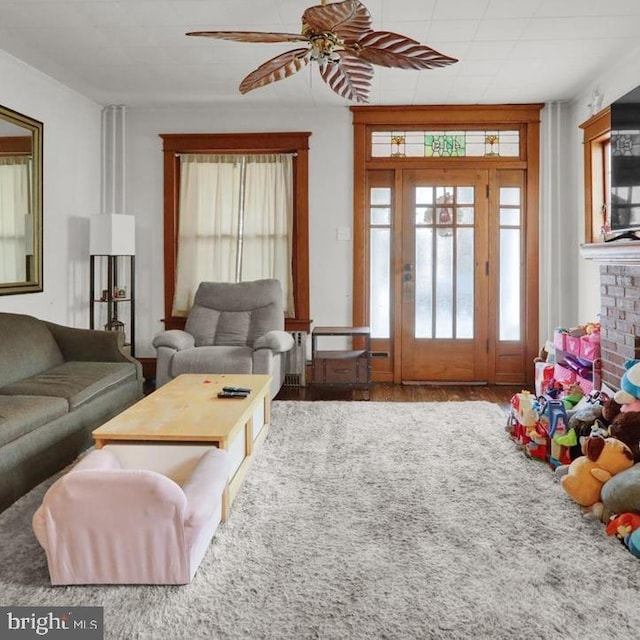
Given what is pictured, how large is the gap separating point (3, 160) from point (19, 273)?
2.58 feet

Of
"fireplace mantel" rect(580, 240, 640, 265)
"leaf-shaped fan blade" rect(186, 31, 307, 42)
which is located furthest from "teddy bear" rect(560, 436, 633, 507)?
"leaf-shaped fan blade" rect(186, 31, 307, 42)

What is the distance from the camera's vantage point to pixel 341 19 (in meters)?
2.88

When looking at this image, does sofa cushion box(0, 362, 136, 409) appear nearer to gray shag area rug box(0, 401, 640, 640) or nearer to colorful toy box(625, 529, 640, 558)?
gray shag area rug box(0, 401, 640, 640)

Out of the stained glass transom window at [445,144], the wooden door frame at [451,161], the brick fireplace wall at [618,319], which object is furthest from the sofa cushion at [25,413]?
the stained glass transom window at [445,144]

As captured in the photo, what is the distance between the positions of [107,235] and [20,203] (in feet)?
3.04

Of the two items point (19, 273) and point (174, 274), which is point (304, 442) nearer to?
point (19, 273)

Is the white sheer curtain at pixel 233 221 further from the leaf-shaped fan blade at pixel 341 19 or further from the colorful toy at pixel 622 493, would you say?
the colorful toy at pixel 622 493

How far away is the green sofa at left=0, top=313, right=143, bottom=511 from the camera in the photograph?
291 cm

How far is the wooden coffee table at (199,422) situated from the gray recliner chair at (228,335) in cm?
92

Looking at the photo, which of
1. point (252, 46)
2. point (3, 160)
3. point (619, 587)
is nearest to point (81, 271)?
point (3, 160)

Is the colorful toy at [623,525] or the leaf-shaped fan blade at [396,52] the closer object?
the colorful toy at [623,525]

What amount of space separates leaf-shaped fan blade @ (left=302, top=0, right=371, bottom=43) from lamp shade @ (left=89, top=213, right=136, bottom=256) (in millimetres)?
2958

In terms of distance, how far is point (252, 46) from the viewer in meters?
4.29

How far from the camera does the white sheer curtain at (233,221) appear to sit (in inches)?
233
